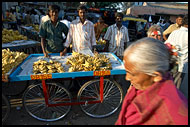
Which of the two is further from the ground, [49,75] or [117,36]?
[117,36]

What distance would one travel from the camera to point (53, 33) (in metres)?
3.26

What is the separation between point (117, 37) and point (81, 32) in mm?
1004

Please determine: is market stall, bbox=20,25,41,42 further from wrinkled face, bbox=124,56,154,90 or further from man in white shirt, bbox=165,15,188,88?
wrinkled face, bbox=124,56,154,90

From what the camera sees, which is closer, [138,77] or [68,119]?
[138,77]

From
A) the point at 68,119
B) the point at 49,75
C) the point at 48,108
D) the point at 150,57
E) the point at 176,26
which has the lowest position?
the point at 68,119

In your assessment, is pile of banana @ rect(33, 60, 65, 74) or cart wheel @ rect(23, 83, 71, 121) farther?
cart wheel @ rect(23, 83, 71, 121)

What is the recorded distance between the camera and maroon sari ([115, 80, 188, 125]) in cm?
84

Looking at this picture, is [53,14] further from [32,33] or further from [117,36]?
[32,33]

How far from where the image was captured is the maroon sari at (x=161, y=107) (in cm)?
84

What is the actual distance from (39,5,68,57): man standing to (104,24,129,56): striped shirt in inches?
47.3

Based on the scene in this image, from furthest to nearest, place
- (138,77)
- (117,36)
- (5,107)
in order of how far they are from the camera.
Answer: (117,36) < (5,107) < (138,77)

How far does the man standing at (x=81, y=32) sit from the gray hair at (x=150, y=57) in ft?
8.03

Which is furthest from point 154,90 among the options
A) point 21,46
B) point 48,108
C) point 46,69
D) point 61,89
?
point 21,46

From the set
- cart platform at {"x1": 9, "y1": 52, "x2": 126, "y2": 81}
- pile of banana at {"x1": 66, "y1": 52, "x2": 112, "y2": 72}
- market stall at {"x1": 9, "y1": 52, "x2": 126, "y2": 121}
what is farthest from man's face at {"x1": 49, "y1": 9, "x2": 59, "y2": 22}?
pile of banana at {"x1": 66, "y1": 52, "x2": 112, "y2": 72}
